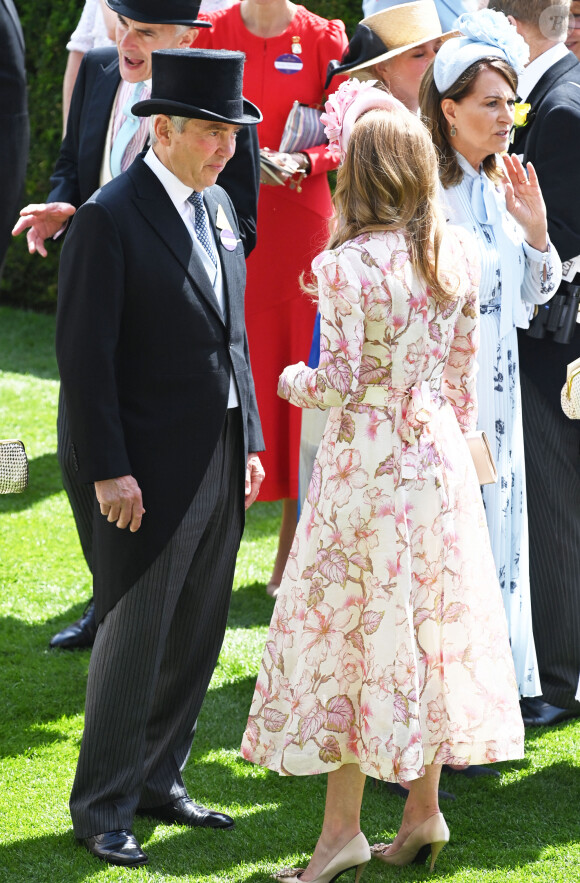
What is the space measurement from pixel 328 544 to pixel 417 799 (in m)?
0.77

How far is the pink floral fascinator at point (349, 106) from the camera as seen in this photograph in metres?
3.26

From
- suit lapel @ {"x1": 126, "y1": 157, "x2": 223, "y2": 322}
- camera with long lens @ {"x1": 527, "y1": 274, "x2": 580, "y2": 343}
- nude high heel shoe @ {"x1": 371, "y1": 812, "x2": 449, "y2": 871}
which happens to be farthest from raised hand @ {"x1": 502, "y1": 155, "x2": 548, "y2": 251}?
nude high heel shoe @ {"x1": 371, "y1": 812, "x2": 449, "y2": 871}

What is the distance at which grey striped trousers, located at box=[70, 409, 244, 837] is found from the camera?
11.0 ft

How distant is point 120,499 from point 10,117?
0.98m

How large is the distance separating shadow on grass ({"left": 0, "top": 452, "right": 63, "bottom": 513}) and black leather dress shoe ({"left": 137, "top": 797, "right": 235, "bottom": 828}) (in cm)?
300

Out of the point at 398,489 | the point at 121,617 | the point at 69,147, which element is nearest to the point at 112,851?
the point at 121,617

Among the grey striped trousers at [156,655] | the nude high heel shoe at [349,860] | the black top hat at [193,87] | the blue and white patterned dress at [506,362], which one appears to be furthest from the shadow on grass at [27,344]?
the nude high heel shoe at [349,860]

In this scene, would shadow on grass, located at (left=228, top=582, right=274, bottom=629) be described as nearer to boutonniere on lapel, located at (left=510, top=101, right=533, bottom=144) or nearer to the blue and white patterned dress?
the blue and white patterned dress

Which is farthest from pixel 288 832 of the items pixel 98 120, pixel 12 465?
pixel 98 120

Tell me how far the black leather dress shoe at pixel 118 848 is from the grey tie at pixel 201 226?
160 cm

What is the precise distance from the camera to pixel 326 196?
17.4ft

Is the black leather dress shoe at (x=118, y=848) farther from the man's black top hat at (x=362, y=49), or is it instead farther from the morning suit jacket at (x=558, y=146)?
the man's black top hat at (x=362, y=49)

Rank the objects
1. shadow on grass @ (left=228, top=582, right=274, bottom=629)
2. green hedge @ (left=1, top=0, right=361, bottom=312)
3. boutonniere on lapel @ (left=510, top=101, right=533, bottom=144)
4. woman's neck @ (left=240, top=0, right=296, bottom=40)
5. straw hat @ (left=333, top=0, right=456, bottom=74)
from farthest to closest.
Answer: green hedge @ (left=1, top=0, right=361, bottom=312), shadow on grass @ (left=228, top=582, right=274, bottom=629), woman's neck @ (left=240, top=0, right=296, bottom=40), straw hat @ (left=333, top=0, right=456, bottom=74), boutonniere on lapel @ (left=510, top=101, right=533, bottom=144)

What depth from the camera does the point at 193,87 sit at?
3.19 meters
